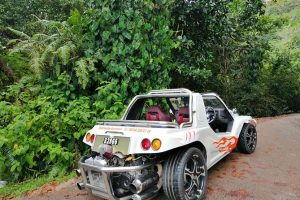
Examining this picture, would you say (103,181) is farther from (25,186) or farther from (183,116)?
(25,186)

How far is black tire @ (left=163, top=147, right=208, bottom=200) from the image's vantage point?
3311 mm

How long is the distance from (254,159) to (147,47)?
3.63 m

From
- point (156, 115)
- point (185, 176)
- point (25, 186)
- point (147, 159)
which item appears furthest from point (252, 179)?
point (25, 186)

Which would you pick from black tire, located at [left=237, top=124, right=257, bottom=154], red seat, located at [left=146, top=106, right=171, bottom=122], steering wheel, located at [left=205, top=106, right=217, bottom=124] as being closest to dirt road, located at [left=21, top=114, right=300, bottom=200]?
black tire, located at [left=237, top=124, right=257, bottom=154]

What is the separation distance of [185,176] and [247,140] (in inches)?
115

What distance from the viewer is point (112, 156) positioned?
3418 mm

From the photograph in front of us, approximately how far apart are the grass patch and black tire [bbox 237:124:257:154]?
355 cm

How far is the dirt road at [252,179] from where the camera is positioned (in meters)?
4.07

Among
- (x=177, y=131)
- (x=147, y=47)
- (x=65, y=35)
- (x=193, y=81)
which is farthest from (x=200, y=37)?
(x=177, y=131)

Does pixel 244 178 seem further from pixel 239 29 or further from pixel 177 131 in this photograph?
pixel 239 29

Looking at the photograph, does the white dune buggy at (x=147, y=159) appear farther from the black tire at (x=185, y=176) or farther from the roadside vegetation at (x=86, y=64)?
the roadside vegetation at (x=86, y=64)

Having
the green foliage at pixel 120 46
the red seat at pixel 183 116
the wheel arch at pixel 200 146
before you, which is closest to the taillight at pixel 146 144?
the wheel arch at pixel 200 146

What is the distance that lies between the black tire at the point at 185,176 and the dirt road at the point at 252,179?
39 cm

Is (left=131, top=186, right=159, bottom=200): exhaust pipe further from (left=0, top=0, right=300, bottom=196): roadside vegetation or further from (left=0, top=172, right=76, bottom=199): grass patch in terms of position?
(left=0, top=0, right=300, bottom=196): roadside vegetation
